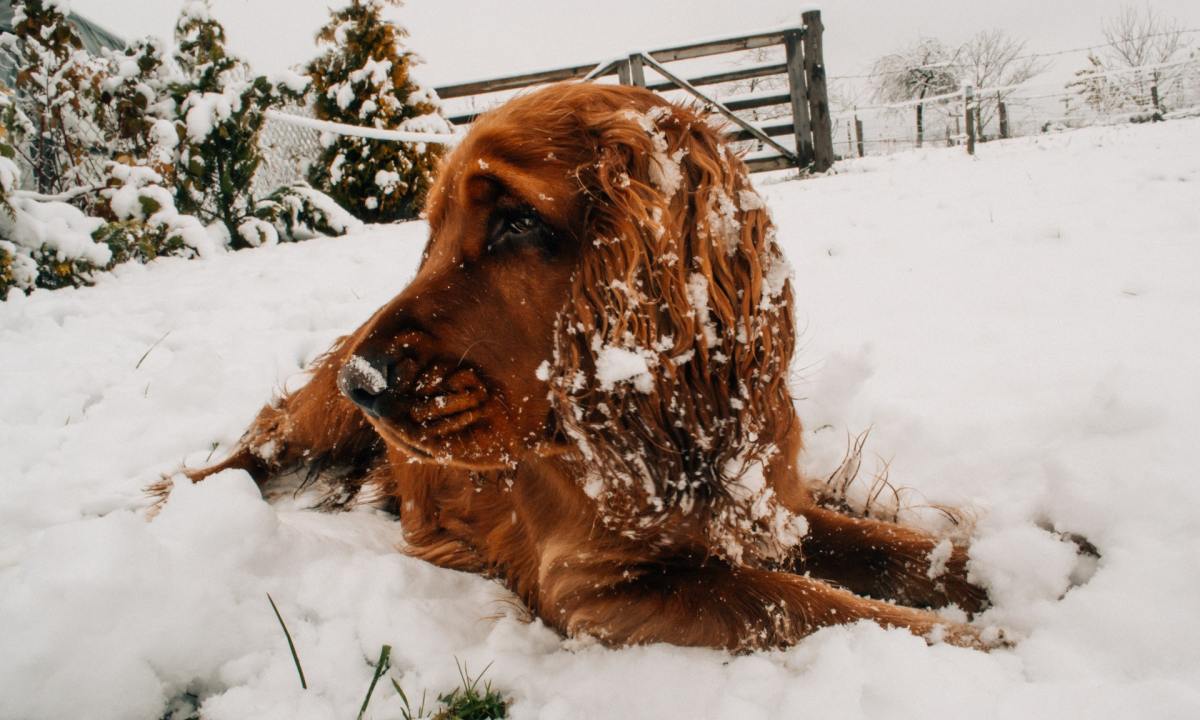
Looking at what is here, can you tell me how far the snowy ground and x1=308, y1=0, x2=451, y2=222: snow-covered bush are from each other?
411cm

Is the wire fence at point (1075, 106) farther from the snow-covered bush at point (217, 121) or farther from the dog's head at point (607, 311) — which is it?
the dog's head at point (607, 311)

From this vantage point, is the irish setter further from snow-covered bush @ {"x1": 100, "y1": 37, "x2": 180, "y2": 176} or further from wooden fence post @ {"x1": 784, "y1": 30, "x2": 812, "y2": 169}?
wooden fence post @ {"x1": 784, "y1": 30, "x2": 812, "y2": 169}

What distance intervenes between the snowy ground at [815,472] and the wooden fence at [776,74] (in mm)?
5563

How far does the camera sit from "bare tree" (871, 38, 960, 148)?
37.9 metres

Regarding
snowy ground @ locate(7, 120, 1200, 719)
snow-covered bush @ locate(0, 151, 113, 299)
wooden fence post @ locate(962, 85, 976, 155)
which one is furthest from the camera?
wooden fence post @ locate(962, 85, 976, 155)

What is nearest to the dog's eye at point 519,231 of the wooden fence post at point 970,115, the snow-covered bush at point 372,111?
the snow-covered bush at point 372,111

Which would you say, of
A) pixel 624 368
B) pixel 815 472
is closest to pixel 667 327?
pixel 624 368

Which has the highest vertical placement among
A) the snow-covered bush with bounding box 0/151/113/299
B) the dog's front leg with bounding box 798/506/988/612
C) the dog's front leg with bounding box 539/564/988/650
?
the snow-covered bush with bounding box 0/151/113/299

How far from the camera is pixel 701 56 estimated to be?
8.94m

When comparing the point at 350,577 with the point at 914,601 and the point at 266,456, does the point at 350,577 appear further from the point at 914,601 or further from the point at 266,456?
the point at 914,601

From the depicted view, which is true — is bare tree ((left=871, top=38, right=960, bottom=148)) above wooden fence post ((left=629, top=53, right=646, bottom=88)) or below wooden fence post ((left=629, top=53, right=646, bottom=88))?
above

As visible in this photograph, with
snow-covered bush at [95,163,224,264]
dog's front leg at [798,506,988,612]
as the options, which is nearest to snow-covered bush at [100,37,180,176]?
snow-covered bush at [95,163,224,264]

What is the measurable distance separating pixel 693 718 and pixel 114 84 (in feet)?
22.8

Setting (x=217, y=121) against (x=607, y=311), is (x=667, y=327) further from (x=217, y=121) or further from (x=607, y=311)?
(x=217, y=121)
